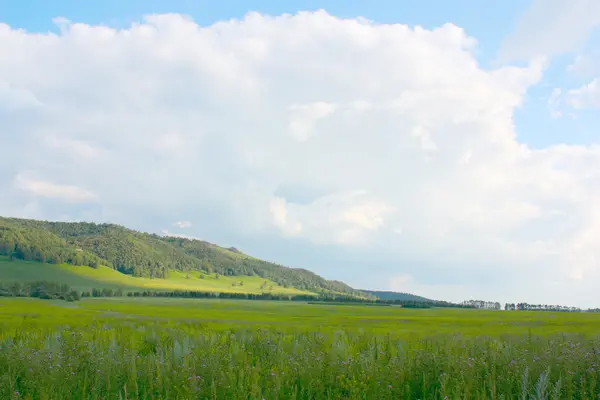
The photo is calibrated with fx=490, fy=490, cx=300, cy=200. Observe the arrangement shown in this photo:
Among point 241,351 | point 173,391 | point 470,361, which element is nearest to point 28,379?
point 173,391

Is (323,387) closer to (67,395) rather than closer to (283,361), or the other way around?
(283,361)

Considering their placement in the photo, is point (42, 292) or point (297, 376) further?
point (42, 292)

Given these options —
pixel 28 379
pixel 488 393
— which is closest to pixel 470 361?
pixel 488 393

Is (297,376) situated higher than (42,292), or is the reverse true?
(297,376)

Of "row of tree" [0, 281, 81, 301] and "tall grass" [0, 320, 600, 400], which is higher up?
"tall grass" [0, 320, 600, 400]

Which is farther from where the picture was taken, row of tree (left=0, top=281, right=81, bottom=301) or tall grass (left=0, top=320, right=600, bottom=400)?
row of tree (left=0, top=281, right=81, bottom=301)

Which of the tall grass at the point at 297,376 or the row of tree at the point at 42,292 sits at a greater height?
the tall grass at the point at 297,376

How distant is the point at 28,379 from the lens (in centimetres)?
1071

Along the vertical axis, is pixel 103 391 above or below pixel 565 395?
below

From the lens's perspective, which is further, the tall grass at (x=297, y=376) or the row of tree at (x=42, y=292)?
the row of tree at (x=42, y=292)

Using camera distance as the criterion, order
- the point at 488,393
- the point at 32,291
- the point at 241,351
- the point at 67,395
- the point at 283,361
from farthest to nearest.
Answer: the point at 32,291, the point at 241,351, the point at 283,361, the point at 488,393, the point at 67,395

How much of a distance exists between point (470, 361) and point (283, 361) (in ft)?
14.3

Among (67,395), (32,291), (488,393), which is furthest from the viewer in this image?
(32,291)

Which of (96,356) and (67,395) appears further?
(96,356)
